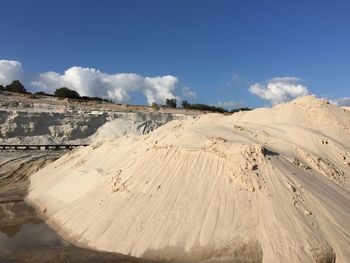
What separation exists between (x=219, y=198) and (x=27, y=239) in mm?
4412

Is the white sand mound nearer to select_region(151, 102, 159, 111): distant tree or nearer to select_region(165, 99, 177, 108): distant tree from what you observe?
select_region(151, 102, 159, 111): distant tree

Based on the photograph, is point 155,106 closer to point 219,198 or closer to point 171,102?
point 171,102

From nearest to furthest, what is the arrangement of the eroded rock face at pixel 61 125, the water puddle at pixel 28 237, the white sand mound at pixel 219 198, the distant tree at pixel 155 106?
the white sand mound at pixel 219 198 < the water puddle at pixel 28 237 < the eroded rock face at pixel 61 125 < the distant tree at pixel 155 106

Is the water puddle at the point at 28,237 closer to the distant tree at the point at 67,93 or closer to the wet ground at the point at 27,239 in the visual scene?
the wet ground at the point at 27,239

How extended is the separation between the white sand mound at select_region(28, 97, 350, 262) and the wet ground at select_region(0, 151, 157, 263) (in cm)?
28

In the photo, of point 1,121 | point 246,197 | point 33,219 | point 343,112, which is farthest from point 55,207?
point 1,121

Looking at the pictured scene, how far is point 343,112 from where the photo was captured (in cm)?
1510

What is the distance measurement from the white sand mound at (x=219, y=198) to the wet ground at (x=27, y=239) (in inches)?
11.1

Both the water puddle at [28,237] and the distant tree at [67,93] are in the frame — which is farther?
the distant tree at [67,93]

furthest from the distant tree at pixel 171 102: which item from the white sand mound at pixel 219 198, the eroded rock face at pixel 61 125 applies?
the white sand mound at pixel 219 198

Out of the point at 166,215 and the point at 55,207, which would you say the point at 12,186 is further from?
the point at 166,215

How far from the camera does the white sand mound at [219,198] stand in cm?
816

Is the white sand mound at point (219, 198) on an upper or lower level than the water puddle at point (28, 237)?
upper

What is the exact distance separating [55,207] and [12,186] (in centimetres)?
561
